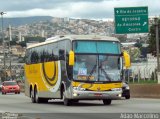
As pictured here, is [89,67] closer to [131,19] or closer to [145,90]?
[145,90]

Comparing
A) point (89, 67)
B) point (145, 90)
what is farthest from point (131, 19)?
point (89, 67)

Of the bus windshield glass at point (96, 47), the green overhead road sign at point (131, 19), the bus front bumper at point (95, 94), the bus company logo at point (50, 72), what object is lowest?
the bus front bumper at point (95, 94)

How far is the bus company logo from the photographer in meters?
29.6

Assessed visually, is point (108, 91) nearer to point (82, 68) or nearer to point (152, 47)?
point (82, 68)

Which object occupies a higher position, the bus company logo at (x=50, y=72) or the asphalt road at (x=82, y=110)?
the bus company logo at (x=50, y=72)

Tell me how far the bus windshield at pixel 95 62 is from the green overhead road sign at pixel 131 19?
50.6 ft

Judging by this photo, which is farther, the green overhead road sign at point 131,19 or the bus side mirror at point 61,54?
the green overhead road sign at point 131,19

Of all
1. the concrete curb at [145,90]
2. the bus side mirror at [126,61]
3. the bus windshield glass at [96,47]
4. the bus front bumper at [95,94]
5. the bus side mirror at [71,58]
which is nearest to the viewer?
the bus side mirror at [71,58]

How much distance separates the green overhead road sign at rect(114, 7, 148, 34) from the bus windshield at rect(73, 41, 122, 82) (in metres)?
15.4

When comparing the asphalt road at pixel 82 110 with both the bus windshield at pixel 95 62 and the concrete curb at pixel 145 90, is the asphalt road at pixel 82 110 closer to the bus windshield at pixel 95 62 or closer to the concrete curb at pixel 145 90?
the bus windshield at pixel 95 62

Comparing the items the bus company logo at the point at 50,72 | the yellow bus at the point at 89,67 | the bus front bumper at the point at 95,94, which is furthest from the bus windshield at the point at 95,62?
the bus company logo at the point at 50,72

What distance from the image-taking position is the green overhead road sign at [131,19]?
4256 cm

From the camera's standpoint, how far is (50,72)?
1203 inches

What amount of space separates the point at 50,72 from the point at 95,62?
13.3 feet
